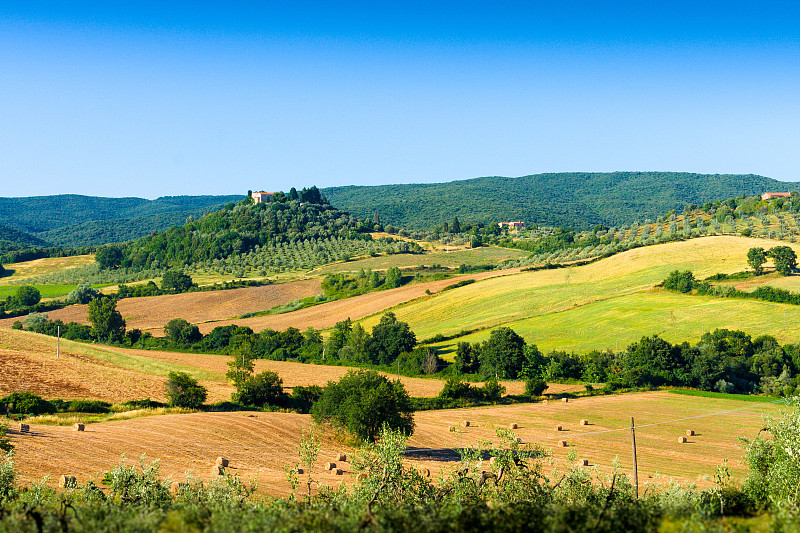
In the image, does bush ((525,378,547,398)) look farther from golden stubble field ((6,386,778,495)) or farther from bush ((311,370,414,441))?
bush ((311,370,414,441))

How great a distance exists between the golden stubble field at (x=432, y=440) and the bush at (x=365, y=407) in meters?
1.47

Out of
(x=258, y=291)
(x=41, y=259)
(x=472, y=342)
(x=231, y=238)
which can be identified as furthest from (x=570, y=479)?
(x=41, y=259)

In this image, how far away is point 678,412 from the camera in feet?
193

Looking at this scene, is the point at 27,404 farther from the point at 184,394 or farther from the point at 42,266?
the point at 42,266

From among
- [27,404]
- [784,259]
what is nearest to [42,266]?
[27,404]

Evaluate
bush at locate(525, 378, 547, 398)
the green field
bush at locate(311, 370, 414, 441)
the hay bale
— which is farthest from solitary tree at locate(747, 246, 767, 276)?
the hay bale

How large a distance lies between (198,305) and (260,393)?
231 ft

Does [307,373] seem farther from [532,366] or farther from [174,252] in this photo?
[174,252]

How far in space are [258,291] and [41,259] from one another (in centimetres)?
9878

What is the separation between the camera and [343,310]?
114 m

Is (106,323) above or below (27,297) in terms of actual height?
below

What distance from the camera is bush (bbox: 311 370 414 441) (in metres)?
45.3

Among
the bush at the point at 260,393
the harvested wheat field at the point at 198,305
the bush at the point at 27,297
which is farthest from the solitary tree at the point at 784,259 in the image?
the bush at the point at 27,297

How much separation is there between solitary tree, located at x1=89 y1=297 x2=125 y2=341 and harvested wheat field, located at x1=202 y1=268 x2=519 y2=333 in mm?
12070
